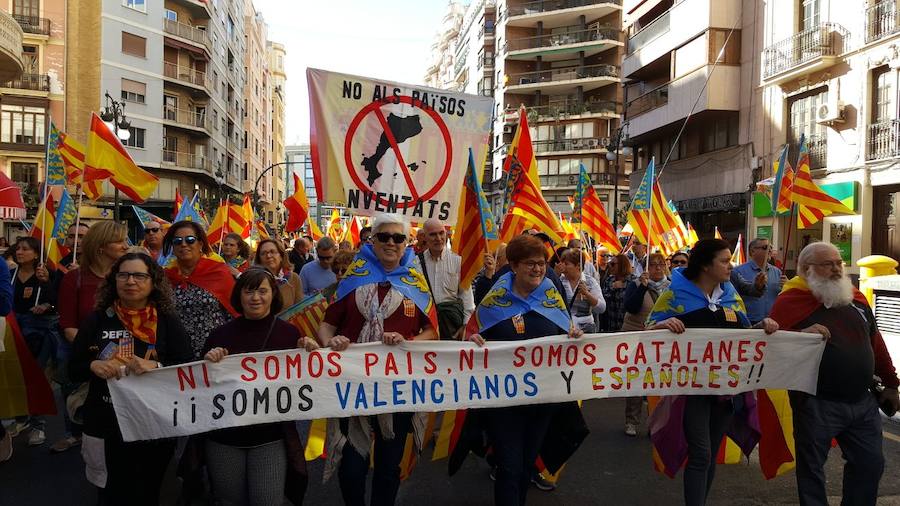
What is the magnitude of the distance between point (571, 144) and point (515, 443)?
47.8 meters

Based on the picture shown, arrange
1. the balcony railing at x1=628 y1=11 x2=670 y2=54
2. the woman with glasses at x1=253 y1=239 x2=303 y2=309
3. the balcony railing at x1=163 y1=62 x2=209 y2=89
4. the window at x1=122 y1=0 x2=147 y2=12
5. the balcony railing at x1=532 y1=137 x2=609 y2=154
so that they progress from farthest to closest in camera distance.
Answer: the balcony railing at x1=532 y1=137 x2=609 y2=154, the balcony railing at x1=163 y1=62 x2=209 y2=89, the window at x1=122 y1=0 x2=147 y2=12, the balcony railing at x1=628 y1=11 x2=670 y2=54, the woman with glasses at x1=253 y1=239 x2=303 y2=309

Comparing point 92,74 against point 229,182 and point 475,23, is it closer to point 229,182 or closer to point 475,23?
point 229,182

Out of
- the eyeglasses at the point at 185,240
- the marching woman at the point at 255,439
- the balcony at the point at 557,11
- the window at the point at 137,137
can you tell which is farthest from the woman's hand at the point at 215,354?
the balcony at the point at 557,11

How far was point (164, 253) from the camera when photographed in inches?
206

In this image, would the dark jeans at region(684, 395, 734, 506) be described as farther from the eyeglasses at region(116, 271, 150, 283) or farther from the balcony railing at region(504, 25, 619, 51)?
the balcony railing at region(504, 25, 619, 51)

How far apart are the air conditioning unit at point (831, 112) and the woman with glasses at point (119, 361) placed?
1991cm

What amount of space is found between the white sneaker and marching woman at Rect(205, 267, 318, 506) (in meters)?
3.08

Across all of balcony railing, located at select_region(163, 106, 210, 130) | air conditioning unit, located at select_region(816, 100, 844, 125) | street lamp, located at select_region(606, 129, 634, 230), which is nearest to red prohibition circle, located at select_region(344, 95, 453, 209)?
air conditioning unit, located at select_region(816, 100, 844, 125)

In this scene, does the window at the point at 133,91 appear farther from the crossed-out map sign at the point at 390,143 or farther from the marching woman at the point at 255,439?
the marching woman at the point at 255,439

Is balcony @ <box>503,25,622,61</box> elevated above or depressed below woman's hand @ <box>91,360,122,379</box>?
above

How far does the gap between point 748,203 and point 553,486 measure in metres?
20.4

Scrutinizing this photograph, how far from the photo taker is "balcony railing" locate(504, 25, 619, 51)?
48.9 meters

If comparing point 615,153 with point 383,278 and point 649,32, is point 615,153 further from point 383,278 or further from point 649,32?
point 383,278

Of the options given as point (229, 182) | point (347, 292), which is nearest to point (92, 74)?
point (229, 182)
